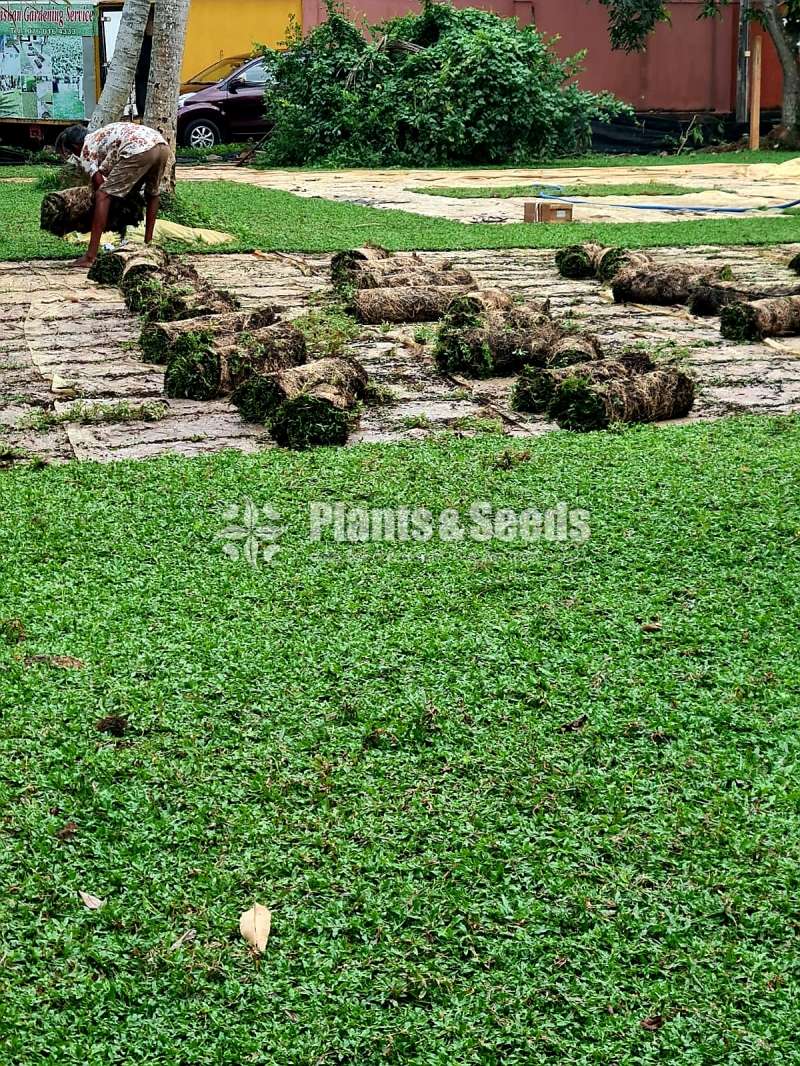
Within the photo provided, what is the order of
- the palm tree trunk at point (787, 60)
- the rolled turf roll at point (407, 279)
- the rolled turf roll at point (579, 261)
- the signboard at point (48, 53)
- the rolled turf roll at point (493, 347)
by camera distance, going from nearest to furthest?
the rolled turf roll at point (493, 347), the rolled turf roll at point (407, 279), the rolled turf roll at point (579, 261), the signboard at point (48, 53), the palm tree trunk at point (787, 60)

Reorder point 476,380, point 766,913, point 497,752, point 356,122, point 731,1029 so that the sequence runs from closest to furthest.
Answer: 1. point 731,1029
2. point 766,913
3. point 497,752
4. point 476,380
5. point 356,122

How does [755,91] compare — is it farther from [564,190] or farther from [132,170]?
[132,170]

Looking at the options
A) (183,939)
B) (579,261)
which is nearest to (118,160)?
(579,261)

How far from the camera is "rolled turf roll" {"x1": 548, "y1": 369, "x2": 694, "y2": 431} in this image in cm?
531

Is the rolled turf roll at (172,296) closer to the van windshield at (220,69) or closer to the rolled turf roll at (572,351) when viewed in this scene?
the rolled turf roll at (572,351)

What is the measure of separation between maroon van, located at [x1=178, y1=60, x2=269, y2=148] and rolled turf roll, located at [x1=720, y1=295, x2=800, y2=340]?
17174 mm

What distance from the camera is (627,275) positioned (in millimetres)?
8367

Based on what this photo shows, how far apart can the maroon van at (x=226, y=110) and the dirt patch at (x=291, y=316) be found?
14.3 m

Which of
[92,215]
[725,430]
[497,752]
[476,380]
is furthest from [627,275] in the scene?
[497,752]

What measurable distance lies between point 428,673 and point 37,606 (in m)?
1.14

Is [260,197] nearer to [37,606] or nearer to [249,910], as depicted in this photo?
[37,606]

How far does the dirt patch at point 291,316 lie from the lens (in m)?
5.37

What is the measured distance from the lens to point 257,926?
7.62 feet

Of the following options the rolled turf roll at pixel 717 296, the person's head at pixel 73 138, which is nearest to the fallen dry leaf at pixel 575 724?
the rolled turf roll at pixel 717 296
